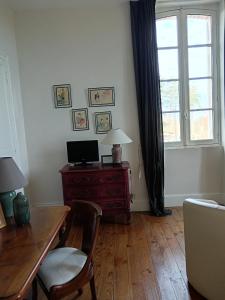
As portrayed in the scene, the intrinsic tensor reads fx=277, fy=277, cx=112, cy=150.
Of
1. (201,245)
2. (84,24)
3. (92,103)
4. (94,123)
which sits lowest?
(201,245)

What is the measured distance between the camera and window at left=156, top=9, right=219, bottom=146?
387cm

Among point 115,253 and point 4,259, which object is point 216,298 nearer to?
point 115,253

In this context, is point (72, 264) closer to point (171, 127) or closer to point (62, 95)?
point (62, 95)

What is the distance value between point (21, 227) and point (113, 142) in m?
1.84

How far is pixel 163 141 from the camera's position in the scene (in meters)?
3.88

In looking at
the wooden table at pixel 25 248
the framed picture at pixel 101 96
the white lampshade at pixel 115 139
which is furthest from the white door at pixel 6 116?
the wooden table at pixel 25 248

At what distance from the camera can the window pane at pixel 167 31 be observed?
387 centimetres

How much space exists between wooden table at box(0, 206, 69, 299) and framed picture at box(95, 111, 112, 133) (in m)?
1.93

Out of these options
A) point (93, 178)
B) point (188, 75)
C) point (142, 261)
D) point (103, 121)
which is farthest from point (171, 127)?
point (142, 261)

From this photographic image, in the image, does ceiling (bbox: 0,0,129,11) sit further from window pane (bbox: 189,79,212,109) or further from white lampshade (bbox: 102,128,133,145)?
white lampshade (bbox: 102,128,133,145)

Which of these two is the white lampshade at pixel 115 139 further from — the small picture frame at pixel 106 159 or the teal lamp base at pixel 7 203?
the teal lamp base at pixel 7 203

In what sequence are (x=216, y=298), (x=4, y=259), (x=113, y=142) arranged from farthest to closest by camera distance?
(x=113, y=142)
(x=216, y=298)
(x=4, y=259)

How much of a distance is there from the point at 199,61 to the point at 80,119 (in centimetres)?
188

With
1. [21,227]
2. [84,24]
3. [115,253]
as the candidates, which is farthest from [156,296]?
[84,24]
